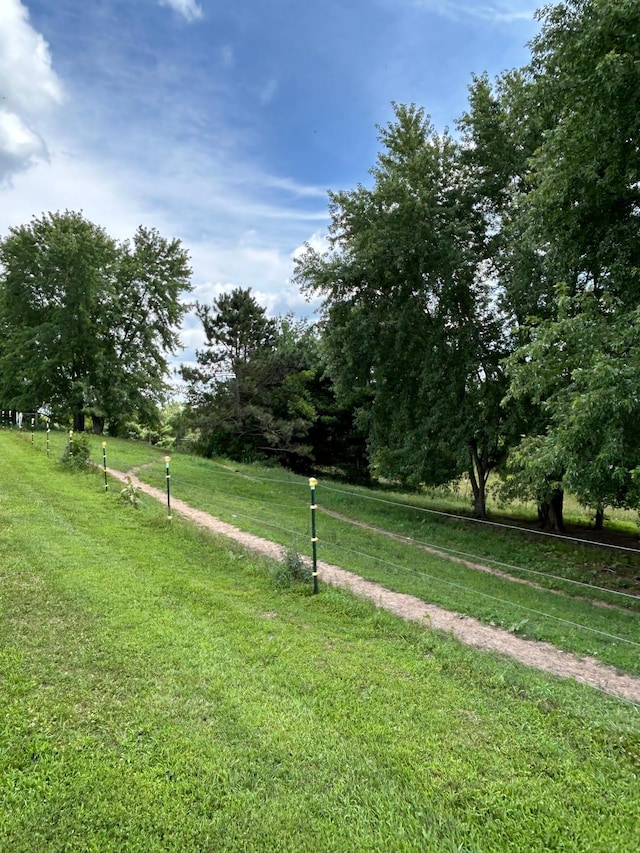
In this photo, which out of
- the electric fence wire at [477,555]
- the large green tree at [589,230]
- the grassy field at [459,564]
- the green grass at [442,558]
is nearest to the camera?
the green grass at [442,558]

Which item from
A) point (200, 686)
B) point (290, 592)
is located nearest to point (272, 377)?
point (290, 592)

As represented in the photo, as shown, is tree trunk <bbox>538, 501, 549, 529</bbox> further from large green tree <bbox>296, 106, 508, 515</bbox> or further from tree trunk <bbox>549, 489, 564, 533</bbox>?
large green tree <bbox>296, 106, 508, 515</bbox>

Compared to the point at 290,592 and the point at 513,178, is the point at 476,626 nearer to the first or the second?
the point at 290,592

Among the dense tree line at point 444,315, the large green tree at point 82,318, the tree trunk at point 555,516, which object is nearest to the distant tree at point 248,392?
the dense tree line at point 444,315

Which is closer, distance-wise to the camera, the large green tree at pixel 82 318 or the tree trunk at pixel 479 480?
the tree trunk at pixel 479 480

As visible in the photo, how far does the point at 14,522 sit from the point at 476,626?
6.86 meters

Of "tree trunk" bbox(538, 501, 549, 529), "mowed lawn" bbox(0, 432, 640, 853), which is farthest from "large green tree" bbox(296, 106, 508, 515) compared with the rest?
"mowed lawn" bbox(0, 432, 640, 853)

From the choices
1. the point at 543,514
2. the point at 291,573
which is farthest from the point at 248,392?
the point at 291,573

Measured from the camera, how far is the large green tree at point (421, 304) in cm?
1282

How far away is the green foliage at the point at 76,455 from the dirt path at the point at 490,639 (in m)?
7.94

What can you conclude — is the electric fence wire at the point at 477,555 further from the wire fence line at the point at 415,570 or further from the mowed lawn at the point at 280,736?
the mowed lawn at the point at 280,736

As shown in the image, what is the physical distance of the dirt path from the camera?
418cm

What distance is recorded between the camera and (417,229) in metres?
12.8

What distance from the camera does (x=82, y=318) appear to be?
25859 millimetres
